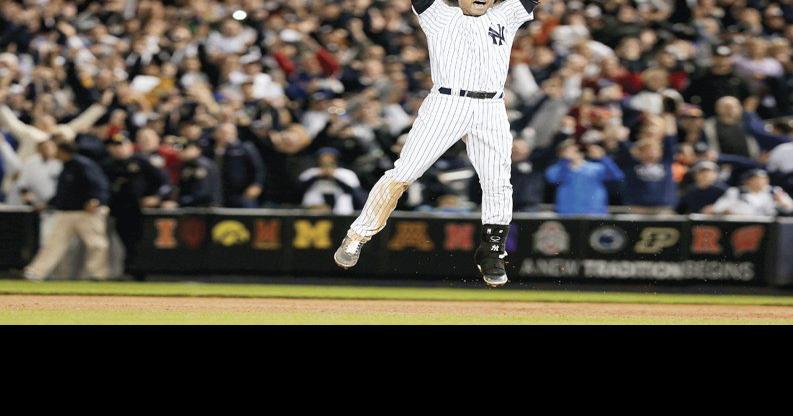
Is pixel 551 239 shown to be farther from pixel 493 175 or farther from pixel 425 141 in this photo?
pixel 425 141

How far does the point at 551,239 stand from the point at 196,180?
4.04 metres

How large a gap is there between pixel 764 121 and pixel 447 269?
13.8ft

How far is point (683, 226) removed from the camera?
631 inches

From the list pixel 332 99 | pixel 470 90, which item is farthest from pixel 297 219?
pixel 470 90

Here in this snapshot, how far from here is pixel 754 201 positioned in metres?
16.1

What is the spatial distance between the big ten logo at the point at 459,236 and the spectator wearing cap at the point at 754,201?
2.78m

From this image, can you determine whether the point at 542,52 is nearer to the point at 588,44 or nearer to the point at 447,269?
the point at 588,44

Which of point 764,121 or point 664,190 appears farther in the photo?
point 764,121

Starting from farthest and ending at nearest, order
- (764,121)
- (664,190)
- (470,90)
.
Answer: (764,121) < (664,190) < (470,90)

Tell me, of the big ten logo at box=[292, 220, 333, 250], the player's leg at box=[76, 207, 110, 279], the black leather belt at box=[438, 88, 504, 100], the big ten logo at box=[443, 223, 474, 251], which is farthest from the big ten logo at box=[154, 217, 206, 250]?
the black leather belt at box=[438, 88, 504, 100]

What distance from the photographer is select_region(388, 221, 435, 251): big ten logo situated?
631 inches

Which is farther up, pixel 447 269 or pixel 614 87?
pixel 614 87

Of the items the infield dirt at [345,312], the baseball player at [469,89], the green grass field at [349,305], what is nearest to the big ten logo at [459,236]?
the green grass field at [349,305]

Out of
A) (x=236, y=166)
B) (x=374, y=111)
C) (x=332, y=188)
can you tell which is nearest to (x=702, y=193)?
(x=374, y=111)
